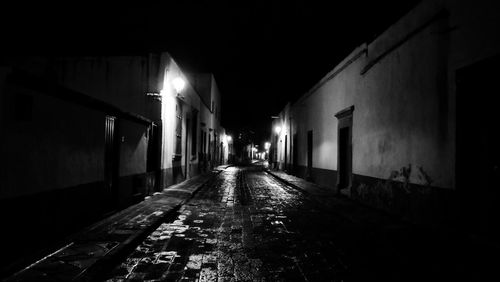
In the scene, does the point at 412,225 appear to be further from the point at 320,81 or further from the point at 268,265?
the point at 320,81

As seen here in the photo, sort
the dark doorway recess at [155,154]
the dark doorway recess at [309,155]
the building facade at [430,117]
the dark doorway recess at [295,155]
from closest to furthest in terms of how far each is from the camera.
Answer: the building facade at [430,117] → the dark doorway recess at [155,154] → the dark doorway recess at [309,155] → the dark doorway recess at [295,155]

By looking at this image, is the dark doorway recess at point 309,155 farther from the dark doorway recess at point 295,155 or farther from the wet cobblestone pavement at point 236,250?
the wet cobblestone pavement at point 236,250

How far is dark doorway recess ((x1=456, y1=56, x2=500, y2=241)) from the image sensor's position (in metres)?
5.75

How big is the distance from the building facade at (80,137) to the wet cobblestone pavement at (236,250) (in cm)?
147

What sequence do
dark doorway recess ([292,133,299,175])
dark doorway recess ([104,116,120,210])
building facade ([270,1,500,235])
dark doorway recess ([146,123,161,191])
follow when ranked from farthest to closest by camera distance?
dark doorway recess ([292,133,299,175]) → dark doorway recess ([146,123,161,191]) → dark doorway recess ([104,116,120,210]) → building facade ([270,1,500,235])

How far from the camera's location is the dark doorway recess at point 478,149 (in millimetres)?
5754

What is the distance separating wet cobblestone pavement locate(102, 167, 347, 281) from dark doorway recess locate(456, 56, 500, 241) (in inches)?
97.2

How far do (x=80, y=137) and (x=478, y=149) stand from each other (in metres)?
6.85

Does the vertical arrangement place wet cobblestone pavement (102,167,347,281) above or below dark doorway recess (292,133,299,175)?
below

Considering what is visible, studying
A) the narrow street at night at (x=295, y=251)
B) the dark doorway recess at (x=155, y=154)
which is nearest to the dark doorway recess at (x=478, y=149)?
the narrow street at night at (x=295, y=251)

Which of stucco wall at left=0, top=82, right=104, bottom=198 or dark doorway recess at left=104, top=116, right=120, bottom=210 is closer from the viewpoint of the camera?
stucco wall at left=0, top=82, right=104, bottom=198

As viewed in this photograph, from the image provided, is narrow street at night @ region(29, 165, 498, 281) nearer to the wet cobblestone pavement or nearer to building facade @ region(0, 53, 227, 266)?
the wet cobblestone pavement

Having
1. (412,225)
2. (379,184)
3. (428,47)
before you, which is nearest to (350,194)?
(379,184)

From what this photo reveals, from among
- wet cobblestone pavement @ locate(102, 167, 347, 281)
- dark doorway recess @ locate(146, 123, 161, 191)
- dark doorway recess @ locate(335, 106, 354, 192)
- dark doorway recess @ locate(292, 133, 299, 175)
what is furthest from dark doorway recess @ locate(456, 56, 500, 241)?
dark doorway recess @ locate(292, 133, 299, 175)
